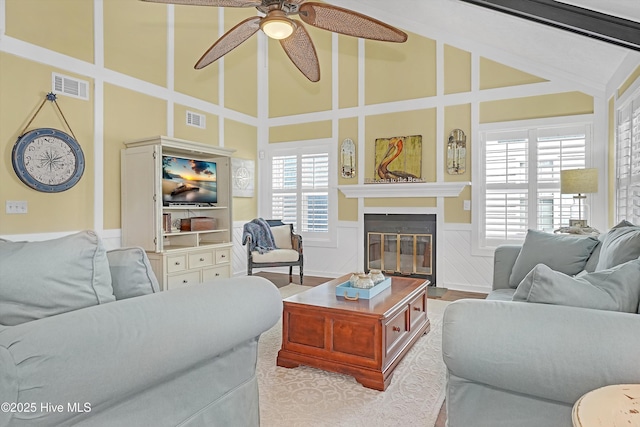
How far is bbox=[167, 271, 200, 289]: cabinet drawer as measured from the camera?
170 inches

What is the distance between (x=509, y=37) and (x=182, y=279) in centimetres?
464

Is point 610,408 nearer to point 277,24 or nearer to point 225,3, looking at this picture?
point 277,24

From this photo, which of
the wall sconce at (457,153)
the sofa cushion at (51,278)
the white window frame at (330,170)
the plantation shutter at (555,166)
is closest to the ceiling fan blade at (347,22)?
the sofa cushion at (51,278)

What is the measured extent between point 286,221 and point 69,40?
3736mm

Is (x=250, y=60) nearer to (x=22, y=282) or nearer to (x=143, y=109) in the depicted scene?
(x=143, y=109)

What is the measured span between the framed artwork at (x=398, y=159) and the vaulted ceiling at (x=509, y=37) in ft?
4.59

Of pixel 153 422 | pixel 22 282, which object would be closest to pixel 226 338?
pixel 153 422

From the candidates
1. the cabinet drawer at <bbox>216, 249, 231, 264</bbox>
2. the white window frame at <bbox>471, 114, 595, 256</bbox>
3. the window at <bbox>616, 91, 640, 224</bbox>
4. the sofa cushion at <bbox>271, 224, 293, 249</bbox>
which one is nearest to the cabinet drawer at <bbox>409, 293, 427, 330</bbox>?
the window at <bbox>616, 91, 640, 224</bbox>

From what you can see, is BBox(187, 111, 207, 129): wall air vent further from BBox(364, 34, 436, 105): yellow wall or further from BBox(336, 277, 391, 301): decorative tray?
BBox(336, 277, 391, 301): decorative tray

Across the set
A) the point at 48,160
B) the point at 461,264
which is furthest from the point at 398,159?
the point at 48,160

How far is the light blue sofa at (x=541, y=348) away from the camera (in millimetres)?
1179

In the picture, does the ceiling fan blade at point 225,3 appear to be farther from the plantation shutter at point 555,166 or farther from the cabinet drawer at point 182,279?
the plantation shutter at point 555,166

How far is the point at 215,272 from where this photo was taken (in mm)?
4938

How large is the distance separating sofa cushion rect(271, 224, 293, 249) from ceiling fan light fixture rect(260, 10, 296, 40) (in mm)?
3385
